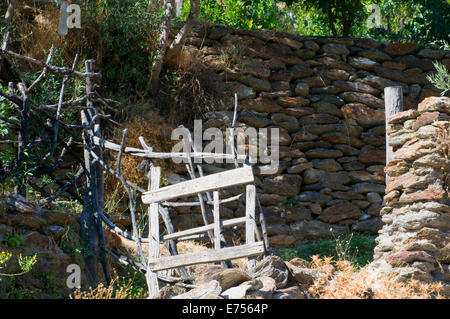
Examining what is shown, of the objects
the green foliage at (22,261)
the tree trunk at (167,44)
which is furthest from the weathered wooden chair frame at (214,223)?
the tree trunk at (167,44)

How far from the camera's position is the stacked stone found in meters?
4.62

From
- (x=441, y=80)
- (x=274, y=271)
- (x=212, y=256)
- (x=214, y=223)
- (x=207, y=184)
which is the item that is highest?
(x=441, y=80)

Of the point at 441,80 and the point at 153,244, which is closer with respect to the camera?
the point at 153,244

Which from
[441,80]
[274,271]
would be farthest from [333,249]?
[274,271]

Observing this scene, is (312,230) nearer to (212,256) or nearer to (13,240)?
(212,256)

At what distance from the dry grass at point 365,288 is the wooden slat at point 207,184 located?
89cm

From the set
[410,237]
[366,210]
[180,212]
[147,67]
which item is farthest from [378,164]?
[410,237]

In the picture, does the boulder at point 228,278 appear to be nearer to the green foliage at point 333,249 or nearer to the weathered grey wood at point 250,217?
the weathered grey wood at point 250,217

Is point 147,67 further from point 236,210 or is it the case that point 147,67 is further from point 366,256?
point 366,256

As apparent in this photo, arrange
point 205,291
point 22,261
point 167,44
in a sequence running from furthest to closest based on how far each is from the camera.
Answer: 1. point 167,44
2. point 22,261
3. point 205,291

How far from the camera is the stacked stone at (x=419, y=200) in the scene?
462 cm

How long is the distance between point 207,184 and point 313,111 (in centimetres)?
489

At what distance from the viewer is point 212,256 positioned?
4.16m

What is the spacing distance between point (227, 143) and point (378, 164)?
2337mm
